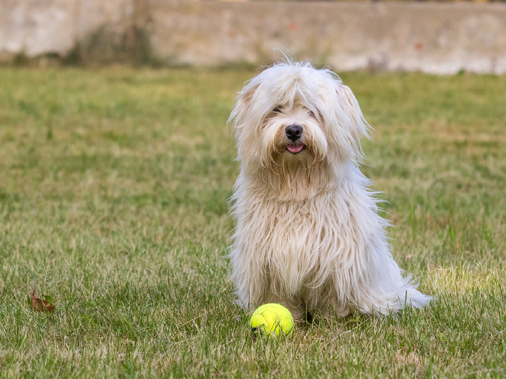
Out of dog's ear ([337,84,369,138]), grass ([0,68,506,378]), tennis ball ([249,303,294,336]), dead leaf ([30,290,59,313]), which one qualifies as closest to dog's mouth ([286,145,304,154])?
dog's ear ([337,84,369,138])

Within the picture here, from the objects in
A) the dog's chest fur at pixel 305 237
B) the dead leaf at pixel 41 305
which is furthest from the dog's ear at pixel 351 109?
the dead leaf at pixel 41 305

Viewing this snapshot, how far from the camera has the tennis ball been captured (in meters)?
3.09

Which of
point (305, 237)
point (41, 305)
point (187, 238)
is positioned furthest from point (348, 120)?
point (187, 238)

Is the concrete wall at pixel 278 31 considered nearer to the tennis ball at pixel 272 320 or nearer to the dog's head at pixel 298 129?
the dog's head at pixel 298 129

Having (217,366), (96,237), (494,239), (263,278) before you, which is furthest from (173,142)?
(217,366)

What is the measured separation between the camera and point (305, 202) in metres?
3.28

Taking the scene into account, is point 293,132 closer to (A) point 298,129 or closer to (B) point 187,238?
(A) point 298,129

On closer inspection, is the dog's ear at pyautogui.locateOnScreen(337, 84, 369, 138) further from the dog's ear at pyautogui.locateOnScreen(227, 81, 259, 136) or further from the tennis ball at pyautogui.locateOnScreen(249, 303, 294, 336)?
the tennis ball at pyautogui.locateOnScreen(249, 303, 294, 336)

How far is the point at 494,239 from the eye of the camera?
4809 millimetres

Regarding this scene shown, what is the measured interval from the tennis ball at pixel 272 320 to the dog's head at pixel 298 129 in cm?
54

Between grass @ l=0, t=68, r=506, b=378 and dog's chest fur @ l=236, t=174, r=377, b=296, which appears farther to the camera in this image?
dog's chest fur @ l=236, t=174, r=377, b=296

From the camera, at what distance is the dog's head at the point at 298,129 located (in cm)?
309

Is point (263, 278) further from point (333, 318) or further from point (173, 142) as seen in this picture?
point (173, 142)

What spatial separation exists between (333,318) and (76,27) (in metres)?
10.8
